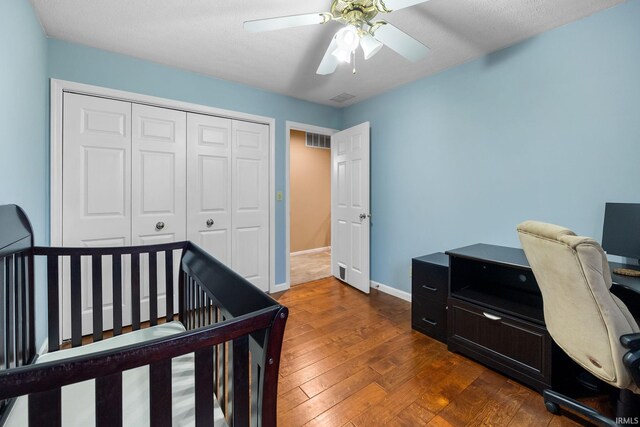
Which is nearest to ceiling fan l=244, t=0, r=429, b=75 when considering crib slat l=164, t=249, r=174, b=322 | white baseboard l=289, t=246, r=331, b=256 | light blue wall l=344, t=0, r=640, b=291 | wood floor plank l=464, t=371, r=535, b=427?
light blue wall l=344, t=0, r=640, b=291

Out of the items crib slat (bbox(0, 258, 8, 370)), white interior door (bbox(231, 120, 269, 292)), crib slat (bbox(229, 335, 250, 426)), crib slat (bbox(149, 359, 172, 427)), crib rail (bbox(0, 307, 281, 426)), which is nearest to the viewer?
crib rail (bbox(0, 307, 281, 426))

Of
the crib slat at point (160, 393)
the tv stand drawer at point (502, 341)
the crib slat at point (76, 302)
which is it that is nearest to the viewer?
the crib slat at point (160, 393)

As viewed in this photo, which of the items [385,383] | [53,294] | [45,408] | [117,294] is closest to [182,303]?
[117,294]

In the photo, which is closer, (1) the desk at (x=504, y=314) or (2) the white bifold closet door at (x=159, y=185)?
(1) the desk at (x=504, y=314)

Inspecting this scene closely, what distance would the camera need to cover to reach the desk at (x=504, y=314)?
5.19 feet

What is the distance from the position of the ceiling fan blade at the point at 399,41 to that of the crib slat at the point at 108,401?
5.78 feet

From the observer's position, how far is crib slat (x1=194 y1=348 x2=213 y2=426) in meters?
0.70

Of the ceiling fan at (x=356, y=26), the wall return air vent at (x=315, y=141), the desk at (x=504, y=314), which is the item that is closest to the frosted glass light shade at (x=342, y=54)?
the ceiling fan at (x=356, y=26)

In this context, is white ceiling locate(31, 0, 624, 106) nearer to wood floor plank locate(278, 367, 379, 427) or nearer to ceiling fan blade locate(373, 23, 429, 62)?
ceiling fan blade locate(373, 23, 429, 62)

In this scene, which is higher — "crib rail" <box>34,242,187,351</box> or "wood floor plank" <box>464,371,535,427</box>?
"crib rail" <box>34,242,187,351</box>

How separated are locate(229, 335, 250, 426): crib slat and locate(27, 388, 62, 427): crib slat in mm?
350

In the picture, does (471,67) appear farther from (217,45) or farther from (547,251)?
(217,45)

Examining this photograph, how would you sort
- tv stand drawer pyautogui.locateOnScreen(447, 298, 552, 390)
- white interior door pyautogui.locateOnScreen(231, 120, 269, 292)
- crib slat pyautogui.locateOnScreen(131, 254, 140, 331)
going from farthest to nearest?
white interior door pyautogui.locateOnScreen(231, 120, 269, 292) < tv stand drawer pyautogui.locateOnScreen(447, 298, 552, 390) < crib slat pyautogui.locateOnScreen(131, 254, 140, 331)

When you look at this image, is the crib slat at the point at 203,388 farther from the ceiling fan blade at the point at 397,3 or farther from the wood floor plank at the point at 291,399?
the ceiling fan blade at the point at 397,3
